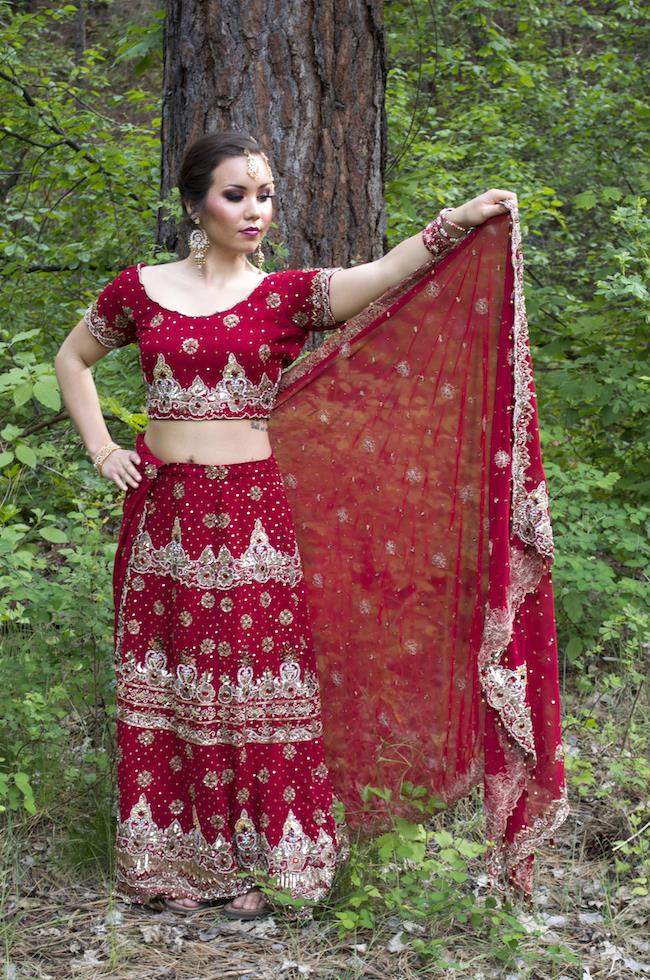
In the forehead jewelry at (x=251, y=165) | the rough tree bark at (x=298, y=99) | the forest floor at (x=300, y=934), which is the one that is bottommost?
the forest floor at (x=300, y=934)

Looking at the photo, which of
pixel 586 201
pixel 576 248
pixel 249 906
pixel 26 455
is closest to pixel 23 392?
pixel 26 455

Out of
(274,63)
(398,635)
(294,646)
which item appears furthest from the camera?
(274,63)

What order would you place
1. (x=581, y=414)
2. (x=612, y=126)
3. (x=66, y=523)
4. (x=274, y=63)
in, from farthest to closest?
(x=612, y=126), (x=581, y=414), (x=66, y=523), (x=274, y=63)

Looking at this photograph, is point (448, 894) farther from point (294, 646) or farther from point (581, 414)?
point (581, 414)

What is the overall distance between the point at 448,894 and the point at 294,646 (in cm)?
77

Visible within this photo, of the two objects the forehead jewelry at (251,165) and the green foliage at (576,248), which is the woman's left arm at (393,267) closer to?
the forehead jewelry at (251,165)

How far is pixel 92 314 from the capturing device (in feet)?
9.87

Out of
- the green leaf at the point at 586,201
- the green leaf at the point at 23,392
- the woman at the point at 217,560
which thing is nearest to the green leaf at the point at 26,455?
the green leaf at the point at 23,392

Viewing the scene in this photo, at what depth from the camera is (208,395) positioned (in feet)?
9.16

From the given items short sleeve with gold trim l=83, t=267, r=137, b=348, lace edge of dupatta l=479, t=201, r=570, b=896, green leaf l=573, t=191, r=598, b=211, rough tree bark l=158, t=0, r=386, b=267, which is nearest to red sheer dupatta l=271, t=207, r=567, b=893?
lace edge of dupatta l=479, t=201, r=570, b=896

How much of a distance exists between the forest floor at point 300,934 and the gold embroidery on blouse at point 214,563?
3.15ft

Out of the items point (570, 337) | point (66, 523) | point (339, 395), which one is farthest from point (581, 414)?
point (66, 523)

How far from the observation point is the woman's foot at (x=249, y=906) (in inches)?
117

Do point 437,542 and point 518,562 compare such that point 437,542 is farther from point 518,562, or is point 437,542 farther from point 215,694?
point 215,694
